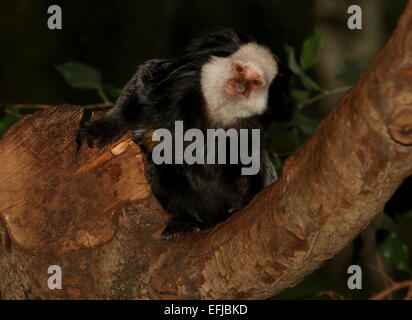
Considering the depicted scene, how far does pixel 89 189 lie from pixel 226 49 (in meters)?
1.15

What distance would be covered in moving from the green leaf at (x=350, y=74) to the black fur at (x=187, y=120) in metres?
0.61

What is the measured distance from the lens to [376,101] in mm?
1774

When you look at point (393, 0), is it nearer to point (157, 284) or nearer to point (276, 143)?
point (276, 143)

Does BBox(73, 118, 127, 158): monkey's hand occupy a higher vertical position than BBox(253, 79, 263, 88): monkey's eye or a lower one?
lower

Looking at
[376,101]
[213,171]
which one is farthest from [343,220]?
[213,171]

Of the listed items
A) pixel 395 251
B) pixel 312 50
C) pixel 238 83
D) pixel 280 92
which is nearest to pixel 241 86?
pixel 238 83

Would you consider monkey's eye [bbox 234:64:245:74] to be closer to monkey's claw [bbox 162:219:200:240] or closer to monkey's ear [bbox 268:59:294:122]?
monkey's ear [bbox 268:59:294:122]

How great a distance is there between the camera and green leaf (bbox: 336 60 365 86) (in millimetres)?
3648

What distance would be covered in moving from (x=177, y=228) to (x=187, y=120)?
0.71 metres

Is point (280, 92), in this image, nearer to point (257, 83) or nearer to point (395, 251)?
point (257, 83)

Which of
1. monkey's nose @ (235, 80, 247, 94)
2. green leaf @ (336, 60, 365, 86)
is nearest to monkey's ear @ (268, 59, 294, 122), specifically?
monkey's nose @ (235, 80, 247, 94)

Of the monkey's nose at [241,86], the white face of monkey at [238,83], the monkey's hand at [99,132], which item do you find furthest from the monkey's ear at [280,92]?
the monkey's hand at [99,132]

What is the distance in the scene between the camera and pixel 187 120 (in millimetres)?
3180

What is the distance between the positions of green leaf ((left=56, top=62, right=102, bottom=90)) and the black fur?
0.40m
